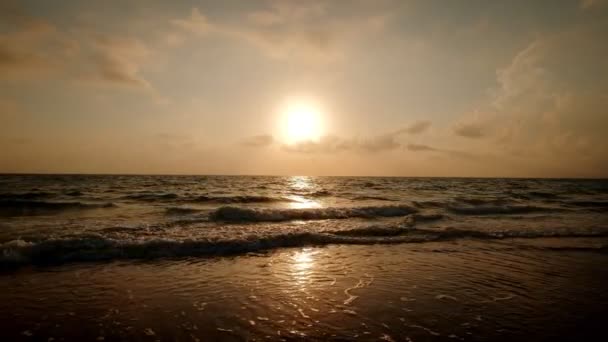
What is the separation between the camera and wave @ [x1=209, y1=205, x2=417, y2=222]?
2059 centimetres

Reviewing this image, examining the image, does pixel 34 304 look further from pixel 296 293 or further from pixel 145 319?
pixel 296 293

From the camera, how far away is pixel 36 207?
79.5 ft

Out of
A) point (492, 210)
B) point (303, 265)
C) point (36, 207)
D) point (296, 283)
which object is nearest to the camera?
point (296, 283)

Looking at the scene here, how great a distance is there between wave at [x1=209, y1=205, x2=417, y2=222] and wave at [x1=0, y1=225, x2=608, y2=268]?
6.06 m

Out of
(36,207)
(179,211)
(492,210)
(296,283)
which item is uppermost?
(492,210)

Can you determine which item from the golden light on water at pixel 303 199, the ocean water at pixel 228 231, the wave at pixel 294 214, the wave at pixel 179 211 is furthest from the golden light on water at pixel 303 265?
the golden light on water at pixel 303 199

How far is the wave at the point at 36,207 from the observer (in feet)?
70.6

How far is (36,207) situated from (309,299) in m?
26.2

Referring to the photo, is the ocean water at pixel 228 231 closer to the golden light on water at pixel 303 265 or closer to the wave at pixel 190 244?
the wave at pixel 190 244

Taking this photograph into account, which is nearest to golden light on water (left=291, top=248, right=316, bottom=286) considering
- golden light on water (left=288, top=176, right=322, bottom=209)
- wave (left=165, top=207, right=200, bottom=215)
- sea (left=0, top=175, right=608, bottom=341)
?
sea (left=0, top=175, right=608, bottom=341)

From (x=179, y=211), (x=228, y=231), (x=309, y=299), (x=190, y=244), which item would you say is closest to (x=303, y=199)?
(x=179, y=211)

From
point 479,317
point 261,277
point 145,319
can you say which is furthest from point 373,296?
point 145,319

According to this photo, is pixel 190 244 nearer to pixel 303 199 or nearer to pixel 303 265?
pixel 303 265

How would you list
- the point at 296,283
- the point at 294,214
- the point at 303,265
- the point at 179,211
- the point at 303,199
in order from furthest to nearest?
the point at 303,199 < the point at 179,211 < the point at 294,214 < the point at 303,265 < the point at 296,283
